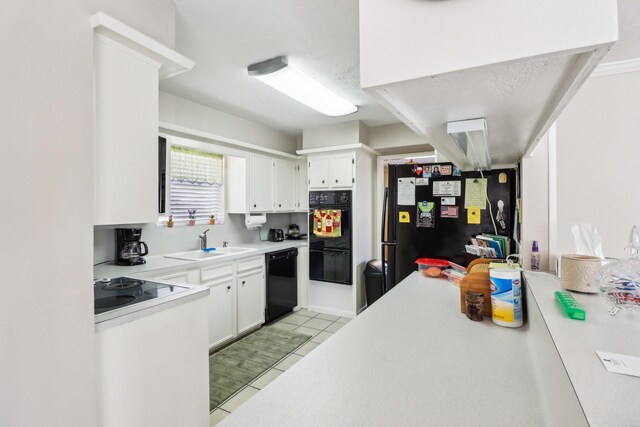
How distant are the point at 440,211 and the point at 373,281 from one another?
176cm

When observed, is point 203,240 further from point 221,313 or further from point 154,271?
point 154,271

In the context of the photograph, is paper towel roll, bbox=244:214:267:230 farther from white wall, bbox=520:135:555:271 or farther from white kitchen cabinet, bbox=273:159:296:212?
white wall, bbox=520:135:555:271

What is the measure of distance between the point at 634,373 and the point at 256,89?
2.97 metres

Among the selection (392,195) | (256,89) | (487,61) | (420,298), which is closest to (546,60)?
(487,61)

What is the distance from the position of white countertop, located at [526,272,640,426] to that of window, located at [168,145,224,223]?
310 cm

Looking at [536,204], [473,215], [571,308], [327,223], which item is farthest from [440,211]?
[327,223]

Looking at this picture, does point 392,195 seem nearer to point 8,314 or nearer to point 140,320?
point 140,320

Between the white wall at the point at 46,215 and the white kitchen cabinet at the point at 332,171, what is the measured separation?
9.22 ft

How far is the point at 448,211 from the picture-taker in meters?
2.21

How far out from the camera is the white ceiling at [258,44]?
5.64 ft

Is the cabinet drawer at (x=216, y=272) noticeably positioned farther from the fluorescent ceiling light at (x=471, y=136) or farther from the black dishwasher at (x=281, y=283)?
the fluorescent ceiling light at (x=471, y=136)

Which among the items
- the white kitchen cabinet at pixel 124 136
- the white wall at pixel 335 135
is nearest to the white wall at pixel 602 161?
the white kitchen cabinet at pixel 124 136

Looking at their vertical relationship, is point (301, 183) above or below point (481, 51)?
above

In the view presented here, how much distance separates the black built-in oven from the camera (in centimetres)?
379
